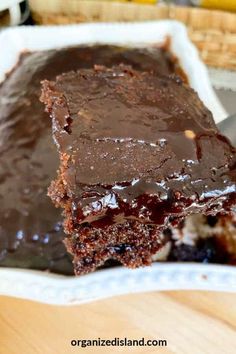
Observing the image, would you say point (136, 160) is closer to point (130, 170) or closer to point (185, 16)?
point (130, 170)

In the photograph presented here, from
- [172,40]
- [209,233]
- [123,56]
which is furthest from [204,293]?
[172,40]

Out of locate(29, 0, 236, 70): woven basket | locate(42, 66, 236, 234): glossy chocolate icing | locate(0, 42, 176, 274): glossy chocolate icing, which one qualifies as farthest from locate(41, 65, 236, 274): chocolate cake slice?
locate(29, 0, 236, 70): woven basket

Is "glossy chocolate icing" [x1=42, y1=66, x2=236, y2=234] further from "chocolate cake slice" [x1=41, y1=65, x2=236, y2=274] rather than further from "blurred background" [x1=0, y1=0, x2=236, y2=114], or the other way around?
"blurred background" [x1=0, y1=0, x2=236, y2=114]

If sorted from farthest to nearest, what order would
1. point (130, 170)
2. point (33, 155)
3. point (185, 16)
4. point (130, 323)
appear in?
point (185, 16)
point (33, 155)
point (130, 323)
point (130, 170)

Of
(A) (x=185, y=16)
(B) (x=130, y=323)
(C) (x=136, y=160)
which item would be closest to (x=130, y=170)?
(C) (x=136, y=160)

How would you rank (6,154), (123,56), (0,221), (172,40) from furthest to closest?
(172,40)
(123,56)
(6,154)
(0,221)

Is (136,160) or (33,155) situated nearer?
(136,160)

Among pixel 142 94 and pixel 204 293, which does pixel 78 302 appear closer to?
pixel 204 293
